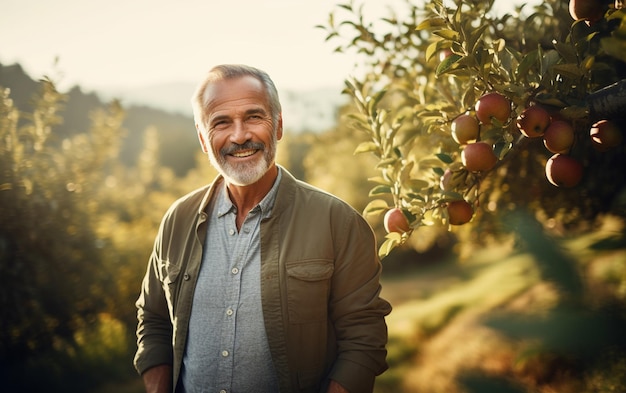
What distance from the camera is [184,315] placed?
184cm

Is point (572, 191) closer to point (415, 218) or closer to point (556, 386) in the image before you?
point (415, 218)

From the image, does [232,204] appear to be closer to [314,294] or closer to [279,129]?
[279,129]

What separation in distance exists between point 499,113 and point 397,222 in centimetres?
52

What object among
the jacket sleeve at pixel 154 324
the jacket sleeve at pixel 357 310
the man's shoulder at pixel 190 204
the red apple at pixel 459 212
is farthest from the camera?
the man's shoulder at pixel 190 204

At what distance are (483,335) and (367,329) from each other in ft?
4.26

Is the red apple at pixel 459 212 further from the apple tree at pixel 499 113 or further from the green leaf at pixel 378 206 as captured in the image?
the green leaf at pixel 378 206

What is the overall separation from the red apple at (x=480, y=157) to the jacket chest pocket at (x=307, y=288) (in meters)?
0.66

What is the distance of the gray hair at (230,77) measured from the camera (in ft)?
6.24

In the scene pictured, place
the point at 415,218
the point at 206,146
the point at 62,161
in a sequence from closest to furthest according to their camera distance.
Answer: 1. the point at 415,218
2. the point at 206,146
3. the point at 62,161

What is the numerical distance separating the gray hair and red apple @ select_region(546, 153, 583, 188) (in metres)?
1.10

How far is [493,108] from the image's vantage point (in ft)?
4.34

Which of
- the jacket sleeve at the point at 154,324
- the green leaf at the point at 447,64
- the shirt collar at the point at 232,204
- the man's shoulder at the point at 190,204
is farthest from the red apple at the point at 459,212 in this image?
the jacket sleeve at the point at 154,324

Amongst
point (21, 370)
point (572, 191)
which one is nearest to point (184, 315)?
point (572, 191)

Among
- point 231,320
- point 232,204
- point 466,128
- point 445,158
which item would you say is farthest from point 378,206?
point 231,320
